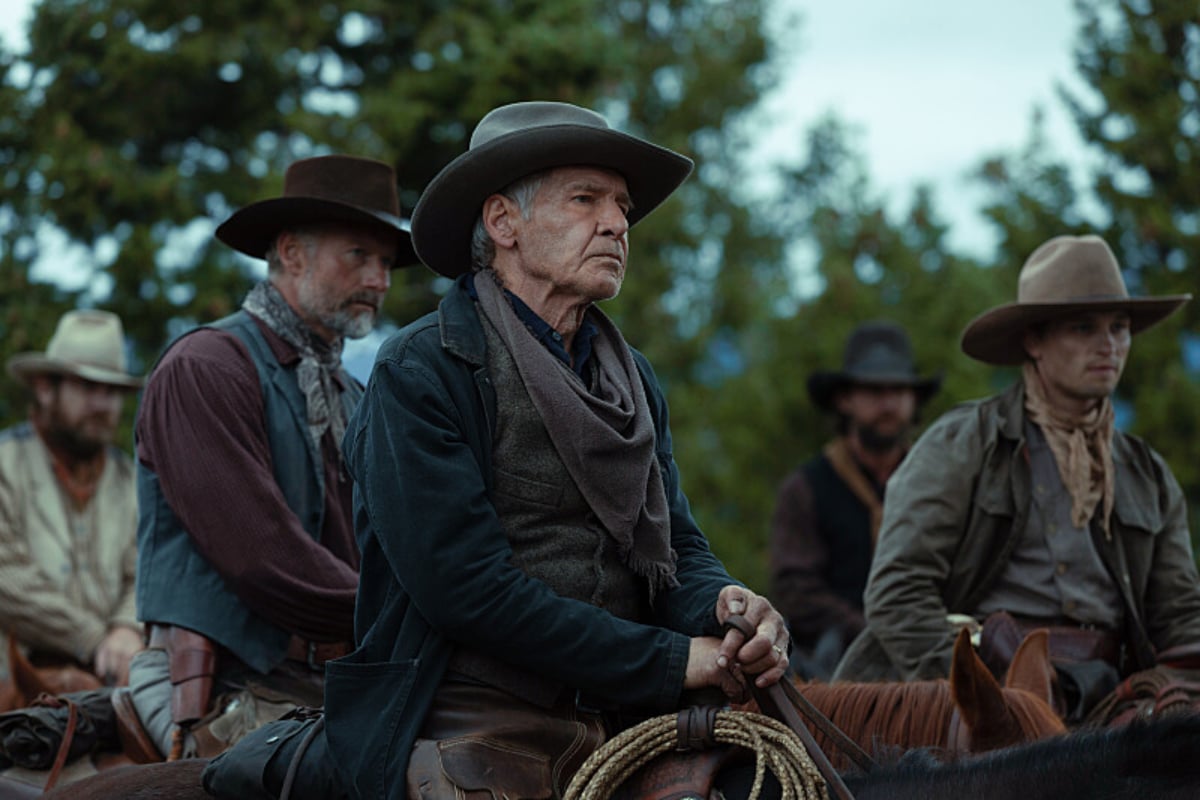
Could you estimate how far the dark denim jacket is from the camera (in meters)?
3.30

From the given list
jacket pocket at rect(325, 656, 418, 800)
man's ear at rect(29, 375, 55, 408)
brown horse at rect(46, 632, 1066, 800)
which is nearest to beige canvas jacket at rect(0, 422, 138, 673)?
man's ear at rect(29, 375, 55, 408)

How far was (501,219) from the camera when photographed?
12.2ft

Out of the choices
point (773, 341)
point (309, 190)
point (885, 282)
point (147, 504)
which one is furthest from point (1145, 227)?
point (147, 504)

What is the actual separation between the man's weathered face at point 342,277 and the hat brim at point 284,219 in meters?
0.05

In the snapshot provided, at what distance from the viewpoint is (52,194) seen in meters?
11.8

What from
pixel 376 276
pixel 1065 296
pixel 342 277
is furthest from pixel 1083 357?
pixel 342 277

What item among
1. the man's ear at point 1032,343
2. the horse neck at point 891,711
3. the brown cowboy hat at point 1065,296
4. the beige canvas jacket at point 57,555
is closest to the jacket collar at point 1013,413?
the man's ear at point 1032,343

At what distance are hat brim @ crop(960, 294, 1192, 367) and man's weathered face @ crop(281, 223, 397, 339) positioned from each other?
2.17 m

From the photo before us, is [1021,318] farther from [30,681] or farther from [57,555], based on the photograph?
[57,555]

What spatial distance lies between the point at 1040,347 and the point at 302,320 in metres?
2.67

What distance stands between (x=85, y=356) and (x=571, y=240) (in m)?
6.43

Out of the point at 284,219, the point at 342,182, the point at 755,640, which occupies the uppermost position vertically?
the point at 342,182

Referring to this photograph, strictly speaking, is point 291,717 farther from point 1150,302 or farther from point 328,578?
point 1150,302

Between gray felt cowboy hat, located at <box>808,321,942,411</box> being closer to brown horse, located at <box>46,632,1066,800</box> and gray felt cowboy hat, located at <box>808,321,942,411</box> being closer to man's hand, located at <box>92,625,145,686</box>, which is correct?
man's hand, located at <box>92,625,145,686</box>
